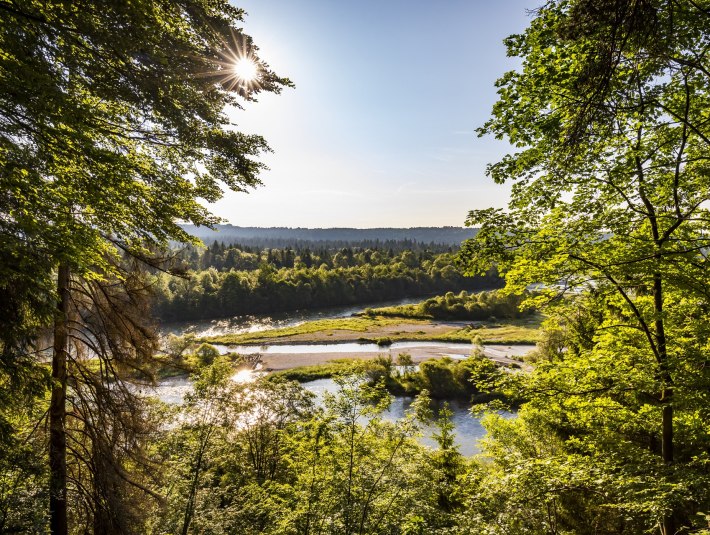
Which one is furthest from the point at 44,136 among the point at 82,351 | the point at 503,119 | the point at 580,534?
the point at 580,534

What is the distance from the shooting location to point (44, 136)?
4.70 meters

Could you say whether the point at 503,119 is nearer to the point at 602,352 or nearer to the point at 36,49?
the point at 602,352

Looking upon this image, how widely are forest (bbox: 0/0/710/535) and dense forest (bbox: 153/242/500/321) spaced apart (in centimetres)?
4947

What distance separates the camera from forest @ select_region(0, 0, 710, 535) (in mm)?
4496

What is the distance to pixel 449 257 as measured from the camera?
24.0ft

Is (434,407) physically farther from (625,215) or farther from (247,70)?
(247,70)

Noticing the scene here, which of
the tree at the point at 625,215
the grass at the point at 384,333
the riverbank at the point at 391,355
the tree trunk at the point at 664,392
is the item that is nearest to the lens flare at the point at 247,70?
the tree at the point at 625,215

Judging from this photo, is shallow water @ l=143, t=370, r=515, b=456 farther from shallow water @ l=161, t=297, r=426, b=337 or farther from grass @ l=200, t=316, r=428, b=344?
shallow water @ l=161, t=297, r=426, b=337

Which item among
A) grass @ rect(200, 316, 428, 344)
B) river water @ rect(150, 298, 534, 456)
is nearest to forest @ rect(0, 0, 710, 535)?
river water @ rect(150, 298, 534, 456)

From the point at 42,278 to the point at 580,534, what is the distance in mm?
16808

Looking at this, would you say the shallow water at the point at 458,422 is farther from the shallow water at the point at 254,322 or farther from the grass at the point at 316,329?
the shallow water at the point at 254,322

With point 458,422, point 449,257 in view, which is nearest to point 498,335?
point 458,422

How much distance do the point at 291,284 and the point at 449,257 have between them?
8094cm

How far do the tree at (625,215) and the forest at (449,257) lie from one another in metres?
0.04
